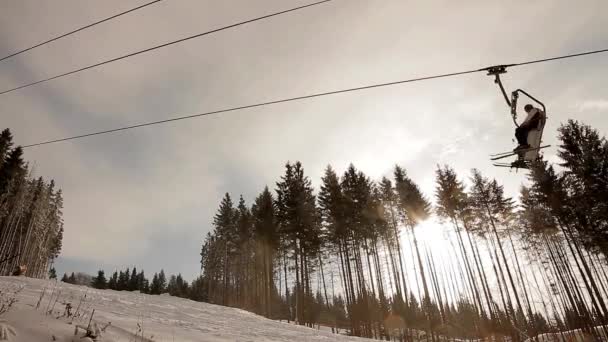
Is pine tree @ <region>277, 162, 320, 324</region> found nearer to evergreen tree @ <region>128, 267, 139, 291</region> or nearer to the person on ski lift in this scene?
the person on ski lift

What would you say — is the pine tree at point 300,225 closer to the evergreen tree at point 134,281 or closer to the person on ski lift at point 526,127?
the person on ski lift at point 526,127

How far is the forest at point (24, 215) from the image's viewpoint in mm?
37938

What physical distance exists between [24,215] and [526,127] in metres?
67.0

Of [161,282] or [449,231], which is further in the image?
[161,282]

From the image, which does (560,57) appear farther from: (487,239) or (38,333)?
(487,239)

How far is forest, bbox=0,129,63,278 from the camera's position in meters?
37.9

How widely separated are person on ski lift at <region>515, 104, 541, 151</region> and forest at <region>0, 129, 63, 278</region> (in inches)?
1863

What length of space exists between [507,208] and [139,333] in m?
36.7

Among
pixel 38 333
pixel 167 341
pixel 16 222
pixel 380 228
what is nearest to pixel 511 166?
pixel 167 341

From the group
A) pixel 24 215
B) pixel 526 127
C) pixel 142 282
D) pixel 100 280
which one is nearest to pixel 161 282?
pixel 142 282

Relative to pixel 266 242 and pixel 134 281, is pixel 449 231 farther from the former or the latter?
pixel 134 281

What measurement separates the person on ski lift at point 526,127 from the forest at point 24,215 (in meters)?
47.3

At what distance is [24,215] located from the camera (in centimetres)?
5038

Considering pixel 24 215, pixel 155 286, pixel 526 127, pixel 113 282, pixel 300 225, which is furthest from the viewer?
pixel 113 282
